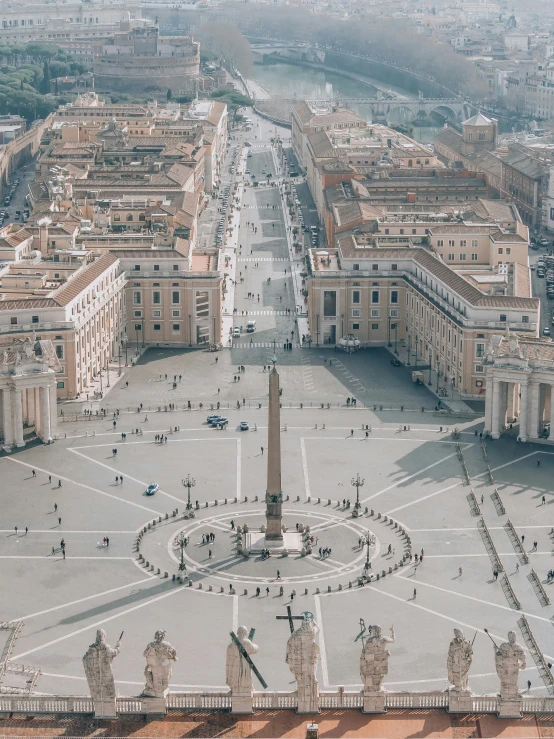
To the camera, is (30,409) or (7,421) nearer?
(7,421)

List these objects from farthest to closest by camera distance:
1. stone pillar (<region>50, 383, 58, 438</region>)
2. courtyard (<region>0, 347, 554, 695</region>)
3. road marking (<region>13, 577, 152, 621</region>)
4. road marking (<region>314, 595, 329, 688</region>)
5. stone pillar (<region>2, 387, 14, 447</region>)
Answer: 1. stone pillar (<region>50, 383, 58, 438</region>)
2. stone pillar (<region>2, 387, 14, 447</region>)
3. road marking (<region>13, 577, 152, 621</region>)
4. courtyard (<region>0, 347, 554, 695</region>)
5. road marking (<region>314, 595, 329, 688</region>)

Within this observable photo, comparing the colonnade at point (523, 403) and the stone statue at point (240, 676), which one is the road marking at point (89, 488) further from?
the stone statue at point (240, 676)

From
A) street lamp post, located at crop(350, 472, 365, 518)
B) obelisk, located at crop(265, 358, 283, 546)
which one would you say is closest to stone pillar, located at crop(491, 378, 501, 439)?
street lamp post, located at crop(350, 472, 365, 518)

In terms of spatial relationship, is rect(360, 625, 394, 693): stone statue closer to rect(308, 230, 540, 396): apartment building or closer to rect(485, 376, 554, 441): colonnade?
A: rect(485, 376, 554, 441): colonnade

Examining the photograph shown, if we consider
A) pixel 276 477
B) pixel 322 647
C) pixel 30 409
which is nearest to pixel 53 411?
pixel 30 409

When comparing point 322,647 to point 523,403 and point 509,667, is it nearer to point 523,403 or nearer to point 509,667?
point 509,667

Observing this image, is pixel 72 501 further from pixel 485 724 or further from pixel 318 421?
pixel 485 724

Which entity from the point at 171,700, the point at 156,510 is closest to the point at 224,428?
the point at 156,510
